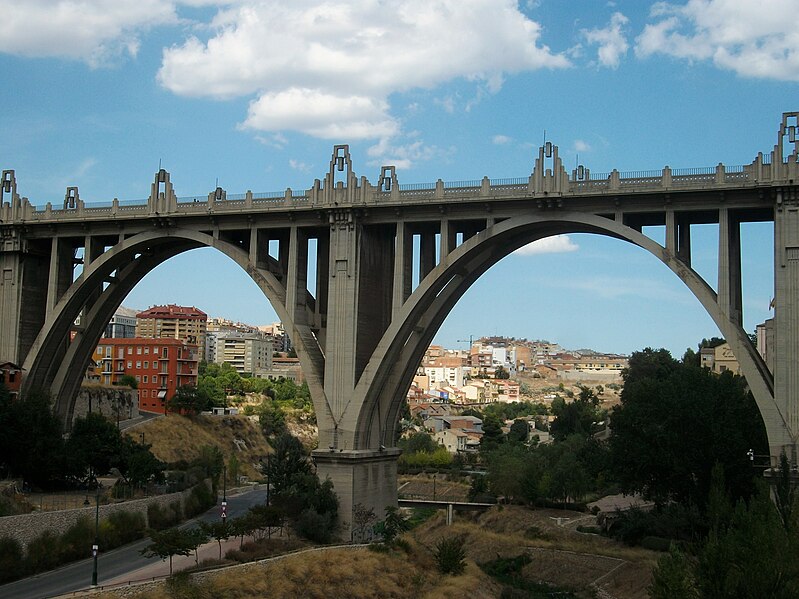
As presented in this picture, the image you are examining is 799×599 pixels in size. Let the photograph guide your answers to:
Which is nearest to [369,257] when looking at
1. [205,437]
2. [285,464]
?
[285,464]

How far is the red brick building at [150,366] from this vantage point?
110 meters

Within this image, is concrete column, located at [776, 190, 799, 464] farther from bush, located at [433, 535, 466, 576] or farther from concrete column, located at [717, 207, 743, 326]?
bush, located at [433, 535, 466, 576]

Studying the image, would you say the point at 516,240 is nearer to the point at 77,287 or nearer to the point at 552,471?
the point at 77,287

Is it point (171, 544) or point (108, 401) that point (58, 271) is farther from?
point (108, 401)

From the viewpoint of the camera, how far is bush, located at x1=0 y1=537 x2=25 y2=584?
136ft

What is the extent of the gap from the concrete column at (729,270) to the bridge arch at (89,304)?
2415 cm

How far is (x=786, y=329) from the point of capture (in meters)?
41.2

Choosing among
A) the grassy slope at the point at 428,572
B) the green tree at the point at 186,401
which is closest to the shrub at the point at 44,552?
the grassy slope at the point at 428,572

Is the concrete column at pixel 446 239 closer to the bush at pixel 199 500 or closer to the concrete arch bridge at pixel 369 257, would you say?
the concrete arch bridge at pixel 369 257

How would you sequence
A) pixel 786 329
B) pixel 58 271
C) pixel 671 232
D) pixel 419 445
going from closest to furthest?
pixel 786 329, pixel 671 232, pixel 58 271, pixel 419 445

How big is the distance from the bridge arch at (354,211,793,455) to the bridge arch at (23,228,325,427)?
34.5 feet

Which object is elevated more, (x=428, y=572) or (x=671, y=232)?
(x=671, y=232)

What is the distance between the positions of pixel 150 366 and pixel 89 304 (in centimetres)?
5290

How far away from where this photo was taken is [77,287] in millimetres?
56969
